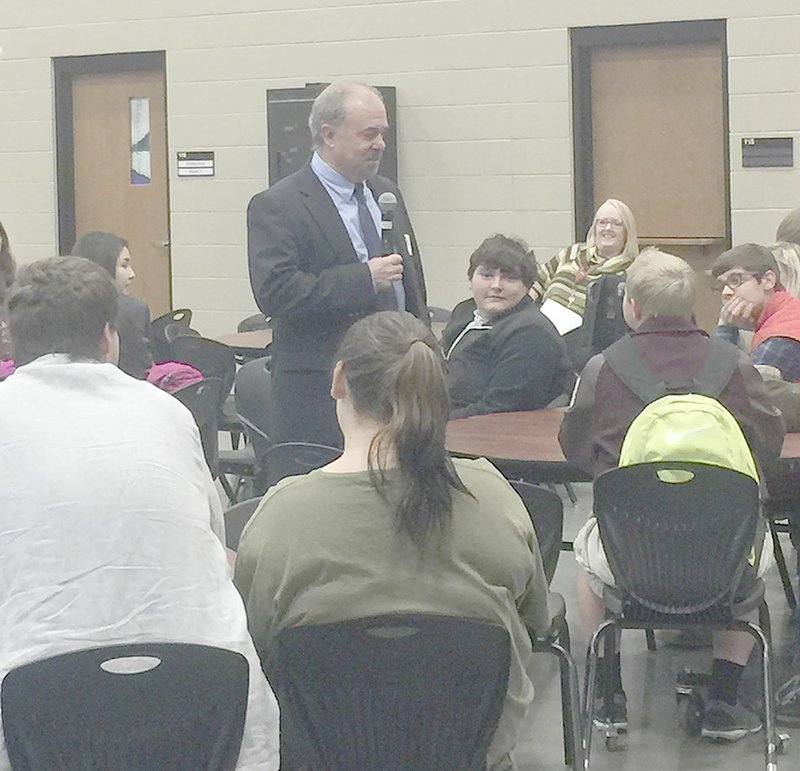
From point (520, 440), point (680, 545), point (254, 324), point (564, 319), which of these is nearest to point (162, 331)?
point (254, 324)

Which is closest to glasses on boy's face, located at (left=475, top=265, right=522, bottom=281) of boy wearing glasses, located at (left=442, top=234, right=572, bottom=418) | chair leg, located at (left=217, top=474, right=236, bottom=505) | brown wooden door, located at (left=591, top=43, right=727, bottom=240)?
boy wearing glasses, located at (left=442, top=234, right=572, bottom=418)

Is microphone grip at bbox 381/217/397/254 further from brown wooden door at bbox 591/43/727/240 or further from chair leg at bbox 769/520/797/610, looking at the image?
brown wooden door at bbox 591/43/727/240

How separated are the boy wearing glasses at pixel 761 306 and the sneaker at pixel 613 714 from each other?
0.97 m

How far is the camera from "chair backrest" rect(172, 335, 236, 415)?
5.51 meters

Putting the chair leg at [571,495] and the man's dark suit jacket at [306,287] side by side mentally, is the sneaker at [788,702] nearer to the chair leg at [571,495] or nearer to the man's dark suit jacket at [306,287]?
the man's dark suit jacket at [306,287]

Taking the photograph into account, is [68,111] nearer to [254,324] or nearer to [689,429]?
[254,324]

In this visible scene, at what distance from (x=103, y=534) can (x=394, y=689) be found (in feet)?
1.47

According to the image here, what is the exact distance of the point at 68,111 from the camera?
30.7ft

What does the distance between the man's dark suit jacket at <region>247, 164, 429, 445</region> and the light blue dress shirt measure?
2 centimetres

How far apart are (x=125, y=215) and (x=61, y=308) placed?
7.27 meters

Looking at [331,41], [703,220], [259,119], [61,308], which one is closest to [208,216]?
[259,119]

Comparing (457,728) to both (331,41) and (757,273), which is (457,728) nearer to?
(757,273)

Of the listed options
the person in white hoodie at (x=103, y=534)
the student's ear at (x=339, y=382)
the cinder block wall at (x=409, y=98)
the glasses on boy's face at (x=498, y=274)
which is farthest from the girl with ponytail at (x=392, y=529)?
the cinder block wall at (x=409, y=98)

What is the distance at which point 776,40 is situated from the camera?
24.1ft
